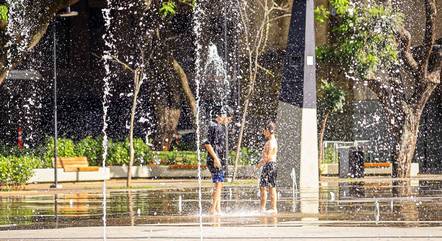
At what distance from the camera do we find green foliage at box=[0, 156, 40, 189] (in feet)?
123

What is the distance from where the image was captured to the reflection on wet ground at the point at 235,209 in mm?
19797

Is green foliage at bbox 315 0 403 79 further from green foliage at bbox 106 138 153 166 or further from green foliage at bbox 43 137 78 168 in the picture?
green foliage at bbox 43 137 78 168

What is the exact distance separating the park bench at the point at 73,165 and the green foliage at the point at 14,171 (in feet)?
17.5

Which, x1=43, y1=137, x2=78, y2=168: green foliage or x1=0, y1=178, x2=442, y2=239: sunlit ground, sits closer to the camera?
x1=0, y1=178, x2=442, y2=239: sunlit ground

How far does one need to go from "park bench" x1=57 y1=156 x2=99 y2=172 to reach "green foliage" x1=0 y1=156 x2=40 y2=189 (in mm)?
5325

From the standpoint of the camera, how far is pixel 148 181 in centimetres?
4391

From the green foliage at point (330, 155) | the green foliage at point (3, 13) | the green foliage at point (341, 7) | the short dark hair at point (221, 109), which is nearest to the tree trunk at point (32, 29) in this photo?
the green foliage at point (3, 13)

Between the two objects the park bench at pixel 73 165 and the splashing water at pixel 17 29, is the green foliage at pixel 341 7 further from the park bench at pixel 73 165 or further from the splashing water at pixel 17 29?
the park bench at pixel 73 165

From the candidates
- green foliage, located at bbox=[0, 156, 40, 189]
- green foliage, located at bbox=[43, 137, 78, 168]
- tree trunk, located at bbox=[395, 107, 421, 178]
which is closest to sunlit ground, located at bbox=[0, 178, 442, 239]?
green foliage, located at bbox=[0, 156, 40, 189]

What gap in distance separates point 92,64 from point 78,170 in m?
20.5

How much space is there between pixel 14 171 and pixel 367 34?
1276 centimetres

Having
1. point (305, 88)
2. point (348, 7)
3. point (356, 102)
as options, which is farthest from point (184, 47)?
point (305, 88)

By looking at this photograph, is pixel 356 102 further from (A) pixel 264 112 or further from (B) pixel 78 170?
(B) pixel 78 170

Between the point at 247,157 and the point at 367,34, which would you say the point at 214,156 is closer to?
the point at 367,34
